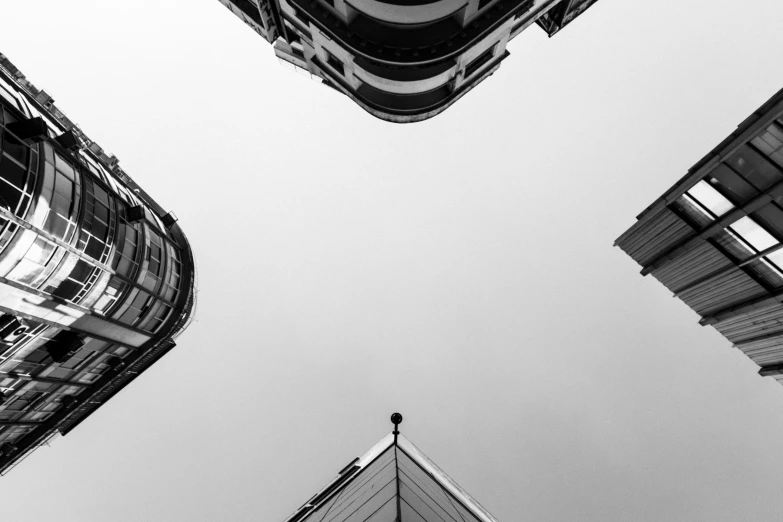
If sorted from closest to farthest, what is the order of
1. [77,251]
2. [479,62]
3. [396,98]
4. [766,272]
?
[766,272], [77,251], [479,62], [396,98]

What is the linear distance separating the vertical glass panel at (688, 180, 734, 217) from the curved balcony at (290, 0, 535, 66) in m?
13.8

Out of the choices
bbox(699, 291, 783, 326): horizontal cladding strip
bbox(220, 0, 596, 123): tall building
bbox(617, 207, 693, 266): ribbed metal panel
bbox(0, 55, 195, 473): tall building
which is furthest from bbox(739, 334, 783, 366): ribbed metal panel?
bbox(0, 55, 195, 473): tall building

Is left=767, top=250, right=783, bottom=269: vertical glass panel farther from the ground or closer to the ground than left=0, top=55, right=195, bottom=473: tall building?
closer to the ground

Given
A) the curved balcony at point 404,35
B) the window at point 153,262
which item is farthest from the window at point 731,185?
the window at point 153,262

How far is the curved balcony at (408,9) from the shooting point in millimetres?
21267

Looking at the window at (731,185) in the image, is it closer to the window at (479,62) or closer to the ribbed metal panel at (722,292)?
the ribbed metal panel at (722,292)

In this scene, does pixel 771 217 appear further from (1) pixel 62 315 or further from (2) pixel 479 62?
(1) pixel 62 315

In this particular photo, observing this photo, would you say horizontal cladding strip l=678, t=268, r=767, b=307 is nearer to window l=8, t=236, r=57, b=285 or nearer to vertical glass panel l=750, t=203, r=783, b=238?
vertical glass panel l=750, t=203, r=783, b=238

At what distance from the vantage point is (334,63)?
30.8 metres

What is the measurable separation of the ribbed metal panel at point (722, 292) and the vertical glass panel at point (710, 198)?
375 centimetres

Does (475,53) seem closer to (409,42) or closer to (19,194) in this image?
(409,42)

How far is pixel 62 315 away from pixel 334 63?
82.9ft

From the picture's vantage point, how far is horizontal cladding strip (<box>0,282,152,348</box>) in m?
22.7

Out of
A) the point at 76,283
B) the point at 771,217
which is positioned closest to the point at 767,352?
the point at 771,217
